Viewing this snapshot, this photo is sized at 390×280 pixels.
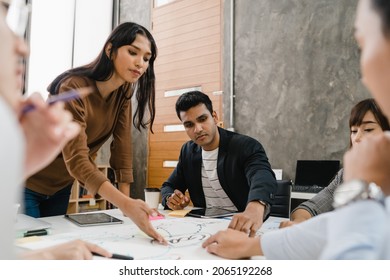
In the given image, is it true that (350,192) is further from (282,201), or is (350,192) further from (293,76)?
(293,76)

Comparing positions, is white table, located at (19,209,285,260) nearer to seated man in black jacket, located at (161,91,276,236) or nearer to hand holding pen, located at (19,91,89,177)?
seated man in black jacket, located at (161,91,276,236)

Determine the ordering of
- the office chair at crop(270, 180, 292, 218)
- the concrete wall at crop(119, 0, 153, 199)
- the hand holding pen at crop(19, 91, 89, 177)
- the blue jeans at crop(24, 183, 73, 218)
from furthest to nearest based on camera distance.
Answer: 1. the concrete wall at crop(119, 0, 153, 199)
2. the office chair at crop(270, 180, 292, 218)
3. the blue jeans at crop(24, 183, 73, 218)
4. the hand holding pen at crop(19, 91, 89, 177)

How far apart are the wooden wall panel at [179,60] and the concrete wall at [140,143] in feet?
0.32

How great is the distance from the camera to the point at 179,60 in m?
3.89

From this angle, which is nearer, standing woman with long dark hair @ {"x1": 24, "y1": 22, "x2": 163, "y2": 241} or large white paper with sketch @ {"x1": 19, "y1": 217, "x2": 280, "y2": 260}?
large white paper with sketch @ {"x1": 19, "y1": 217, "x2": 280, "y2": 260}

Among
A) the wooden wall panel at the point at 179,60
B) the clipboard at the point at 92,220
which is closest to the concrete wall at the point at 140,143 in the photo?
the wooden wall panel at the point at 179,60

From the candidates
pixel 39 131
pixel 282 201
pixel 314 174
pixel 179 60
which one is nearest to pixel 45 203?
pixel 282 201

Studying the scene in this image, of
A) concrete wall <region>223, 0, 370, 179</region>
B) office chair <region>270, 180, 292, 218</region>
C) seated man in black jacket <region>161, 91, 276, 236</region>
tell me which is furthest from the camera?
concrete wall <region>223, 0, 370, 179</region>

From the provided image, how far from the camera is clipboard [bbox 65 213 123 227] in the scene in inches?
46.6

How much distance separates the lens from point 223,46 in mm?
3504

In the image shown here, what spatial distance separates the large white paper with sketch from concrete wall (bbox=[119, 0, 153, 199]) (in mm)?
2974

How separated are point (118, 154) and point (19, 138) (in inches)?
55.1

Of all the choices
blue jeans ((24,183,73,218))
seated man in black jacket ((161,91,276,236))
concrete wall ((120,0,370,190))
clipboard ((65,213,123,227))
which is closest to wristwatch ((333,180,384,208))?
clipboard ((65,213,123,227))

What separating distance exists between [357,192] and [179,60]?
3.62 metres
